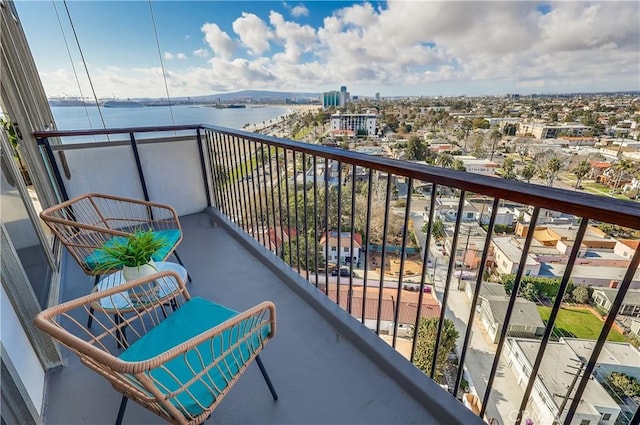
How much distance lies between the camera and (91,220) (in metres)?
2.70

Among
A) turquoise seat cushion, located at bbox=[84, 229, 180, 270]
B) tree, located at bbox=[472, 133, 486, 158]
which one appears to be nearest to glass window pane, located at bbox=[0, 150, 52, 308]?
turquoise seat cushion, located at bbox=[84, 229, 180, 270]

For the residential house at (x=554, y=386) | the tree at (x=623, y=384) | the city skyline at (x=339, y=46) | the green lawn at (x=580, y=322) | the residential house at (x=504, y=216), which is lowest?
the residential house at (x=554, y=386)

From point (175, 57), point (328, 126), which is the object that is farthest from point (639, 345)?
point (175, 57)

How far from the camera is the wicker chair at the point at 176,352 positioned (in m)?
0.78

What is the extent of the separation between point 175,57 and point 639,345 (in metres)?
5.89

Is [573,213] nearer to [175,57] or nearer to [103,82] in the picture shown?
[103,82]

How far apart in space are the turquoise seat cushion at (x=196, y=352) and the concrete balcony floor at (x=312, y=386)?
0.45 metres

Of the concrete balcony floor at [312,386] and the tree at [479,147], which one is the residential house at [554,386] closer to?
the concrete balcony floor at [312,386]

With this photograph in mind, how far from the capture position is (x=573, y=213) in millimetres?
760

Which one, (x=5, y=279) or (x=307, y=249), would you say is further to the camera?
(x=307, y=249)

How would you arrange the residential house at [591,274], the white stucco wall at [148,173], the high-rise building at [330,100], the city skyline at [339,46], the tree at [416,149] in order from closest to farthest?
the residential house at [591,274] → the tree at [416,149] → the white stucco wall at [148,173] → the city skyline at [339,46] → the high-rise building at [330,100]

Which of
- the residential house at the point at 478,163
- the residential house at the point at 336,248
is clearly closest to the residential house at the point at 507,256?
the residential house at the point at 478,163

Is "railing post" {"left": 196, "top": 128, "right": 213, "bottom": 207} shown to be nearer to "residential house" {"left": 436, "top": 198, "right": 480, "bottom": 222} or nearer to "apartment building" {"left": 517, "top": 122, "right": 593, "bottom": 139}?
"residential house" {"left": 436, "top": 198, "right": 480, "bottom": 222}

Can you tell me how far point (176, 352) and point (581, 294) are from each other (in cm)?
133
